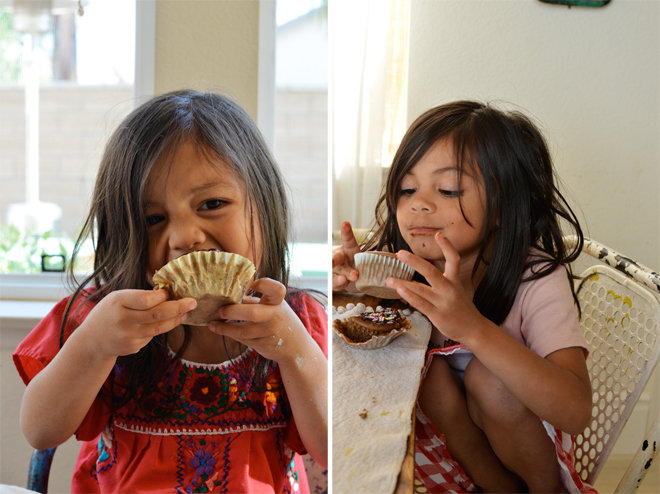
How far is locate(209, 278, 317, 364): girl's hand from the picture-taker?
1.19 feet

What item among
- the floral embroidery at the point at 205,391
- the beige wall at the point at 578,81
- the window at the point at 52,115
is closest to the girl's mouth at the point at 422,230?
the beige wall at the point at 578,81

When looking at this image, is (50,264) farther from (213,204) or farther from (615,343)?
(615,343)

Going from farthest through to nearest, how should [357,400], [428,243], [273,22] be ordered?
[273,22] → [428,243] → [357,400]

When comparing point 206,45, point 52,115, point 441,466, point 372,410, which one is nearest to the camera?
point 372,410

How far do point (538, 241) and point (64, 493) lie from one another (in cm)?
68

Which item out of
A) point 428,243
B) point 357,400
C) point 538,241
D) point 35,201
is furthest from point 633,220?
point 35,201

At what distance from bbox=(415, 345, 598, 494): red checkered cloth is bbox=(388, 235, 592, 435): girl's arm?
0.12ft

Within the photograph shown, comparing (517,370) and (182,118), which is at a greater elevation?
(182,118)

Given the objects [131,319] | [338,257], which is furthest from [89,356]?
[338,257]

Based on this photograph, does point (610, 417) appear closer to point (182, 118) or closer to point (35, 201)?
point (182, 118)

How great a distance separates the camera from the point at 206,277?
0.34 m

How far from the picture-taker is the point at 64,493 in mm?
688

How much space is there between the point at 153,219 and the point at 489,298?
11.4 inches

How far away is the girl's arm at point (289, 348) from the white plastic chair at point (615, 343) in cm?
24
